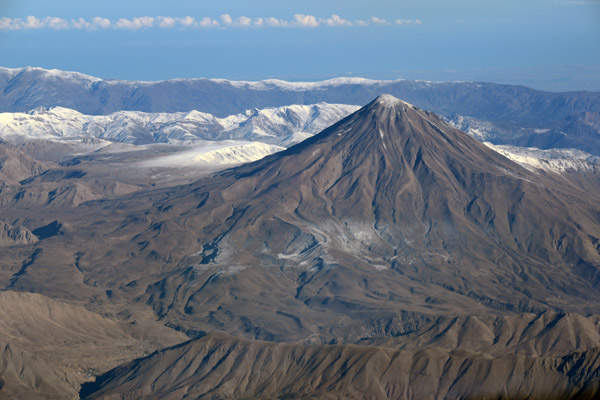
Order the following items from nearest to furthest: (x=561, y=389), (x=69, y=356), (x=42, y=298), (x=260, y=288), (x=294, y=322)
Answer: (x=561, y=389), (x=69, y=356), (x=42, y=298), (x=294, y=322), (x=260, y=288)

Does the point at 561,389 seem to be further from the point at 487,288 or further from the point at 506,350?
the point at 487,288

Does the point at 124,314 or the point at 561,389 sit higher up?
the point at 561,389

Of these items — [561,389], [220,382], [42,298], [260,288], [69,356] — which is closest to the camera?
[561,389]

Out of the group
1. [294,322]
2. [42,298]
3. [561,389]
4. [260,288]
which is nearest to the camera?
[561,389]

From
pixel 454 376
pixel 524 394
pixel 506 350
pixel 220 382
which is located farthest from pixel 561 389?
pixel 220 382

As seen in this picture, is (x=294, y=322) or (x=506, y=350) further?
(x=294, y=322)

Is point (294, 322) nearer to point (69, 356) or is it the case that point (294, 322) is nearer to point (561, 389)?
point (69, 356)

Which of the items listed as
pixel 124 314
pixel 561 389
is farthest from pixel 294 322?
pixel 561 389

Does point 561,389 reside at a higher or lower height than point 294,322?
higher

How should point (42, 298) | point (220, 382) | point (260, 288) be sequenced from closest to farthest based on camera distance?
point (220, 382) < point (42, 298) < point (260, 288)
